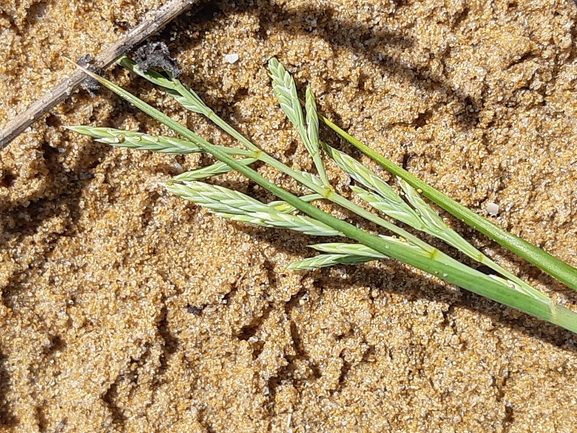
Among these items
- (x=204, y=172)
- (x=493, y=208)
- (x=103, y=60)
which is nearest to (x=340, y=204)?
(x=204, y=172)

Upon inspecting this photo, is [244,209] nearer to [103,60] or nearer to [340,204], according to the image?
[340,204]

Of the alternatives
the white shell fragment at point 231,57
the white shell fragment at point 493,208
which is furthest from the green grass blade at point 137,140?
the white shell fragment at point 493,208

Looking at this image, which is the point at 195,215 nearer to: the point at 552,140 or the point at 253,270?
the point at 253,270

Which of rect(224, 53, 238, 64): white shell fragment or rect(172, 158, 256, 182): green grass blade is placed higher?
rect(224, 53, 238, 64): white shell fragment

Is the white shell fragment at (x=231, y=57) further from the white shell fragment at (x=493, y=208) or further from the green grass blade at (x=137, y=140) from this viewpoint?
the white shell fragment at (x=493, y=208)

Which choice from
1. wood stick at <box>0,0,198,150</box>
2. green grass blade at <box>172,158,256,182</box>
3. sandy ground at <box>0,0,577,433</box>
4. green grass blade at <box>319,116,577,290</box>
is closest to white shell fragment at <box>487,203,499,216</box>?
sandy ground at <box>0,0,577,433</box>

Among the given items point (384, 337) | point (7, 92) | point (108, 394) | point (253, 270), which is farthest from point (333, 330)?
point (7, 92)

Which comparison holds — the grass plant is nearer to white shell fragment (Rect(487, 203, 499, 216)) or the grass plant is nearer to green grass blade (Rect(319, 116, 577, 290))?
green grass blade (Rect(319, 116, 577, 290))
